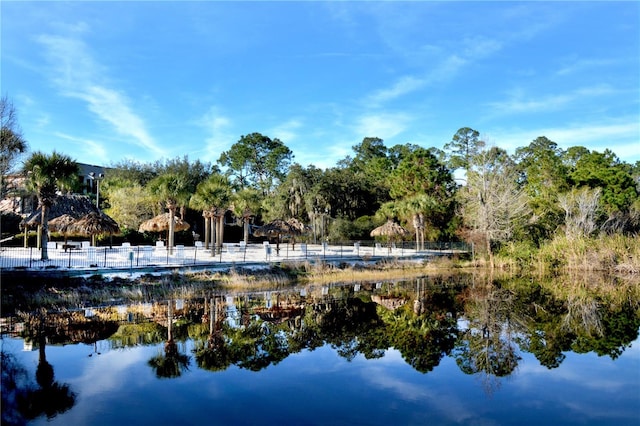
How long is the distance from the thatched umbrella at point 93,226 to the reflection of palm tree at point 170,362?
17.1 meters

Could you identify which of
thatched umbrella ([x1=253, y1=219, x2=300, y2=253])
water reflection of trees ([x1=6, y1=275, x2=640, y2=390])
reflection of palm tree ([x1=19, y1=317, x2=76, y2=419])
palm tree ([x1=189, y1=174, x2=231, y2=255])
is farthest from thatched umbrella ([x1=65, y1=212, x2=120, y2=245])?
reflection of palm tree ([x1=19, y1=317, x2=76, y2=419])

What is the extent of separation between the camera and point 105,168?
58719 millimetres

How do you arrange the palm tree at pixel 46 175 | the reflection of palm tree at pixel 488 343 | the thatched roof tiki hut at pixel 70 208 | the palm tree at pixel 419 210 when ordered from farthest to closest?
1. the palm tree at pixel 419 210
2. the thatched roof tiki hut at pixel 70 208
3. the palm tree at pixel 46 175
4. the reflection of palm tree at pixel 488 343

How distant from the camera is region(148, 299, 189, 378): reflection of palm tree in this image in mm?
11377

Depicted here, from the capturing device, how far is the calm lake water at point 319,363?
30.4 feet

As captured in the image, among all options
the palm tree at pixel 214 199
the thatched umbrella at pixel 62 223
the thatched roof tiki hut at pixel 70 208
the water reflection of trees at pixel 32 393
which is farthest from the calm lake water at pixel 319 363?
the thatched roof tiki hut at pixel 70 208

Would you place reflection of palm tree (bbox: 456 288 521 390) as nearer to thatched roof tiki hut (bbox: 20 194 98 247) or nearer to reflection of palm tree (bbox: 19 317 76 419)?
reflection of palm tree (bbox: 19 317 76 419)

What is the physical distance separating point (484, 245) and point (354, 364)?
92.6ft

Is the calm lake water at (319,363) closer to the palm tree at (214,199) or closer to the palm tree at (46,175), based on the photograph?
the palm tree at (46,175)

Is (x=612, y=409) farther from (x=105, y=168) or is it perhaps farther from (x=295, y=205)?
(x=105, y=168)

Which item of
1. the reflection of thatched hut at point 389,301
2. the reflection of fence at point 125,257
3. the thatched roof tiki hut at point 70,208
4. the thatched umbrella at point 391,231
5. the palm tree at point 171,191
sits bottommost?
the reflection of thatched hut at point 389,301

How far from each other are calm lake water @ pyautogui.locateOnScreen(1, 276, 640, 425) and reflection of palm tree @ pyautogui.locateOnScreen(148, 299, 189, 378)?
0.05m

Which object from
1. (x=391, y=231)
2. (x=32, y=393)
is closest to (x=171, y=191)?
(x=32, y=393)

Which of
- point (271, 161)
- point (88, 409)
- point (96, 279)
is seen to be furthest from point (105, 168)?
point (88, 409)
